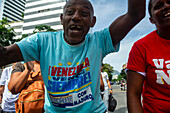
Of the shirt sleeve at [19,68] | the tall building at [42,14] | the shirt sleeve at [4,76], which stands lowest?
the shirt sleeve at [4,76]

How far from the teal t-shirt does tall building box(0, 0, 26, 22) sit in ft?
248

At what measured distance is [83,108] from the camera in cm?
126

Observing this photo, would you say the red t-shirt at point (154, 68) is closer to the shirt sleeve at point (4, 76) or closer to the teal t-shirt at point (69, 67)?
the teal t-shirt at point (69, 67)

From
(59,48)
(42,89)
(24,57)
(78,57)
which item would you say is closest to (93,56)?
(78,57)

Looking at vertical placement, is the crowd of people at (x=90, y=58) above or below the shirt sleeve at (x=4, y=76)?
above

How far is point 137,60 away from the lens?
144 cm

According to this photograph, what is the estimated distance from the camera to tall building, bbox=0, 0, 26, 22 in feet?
228

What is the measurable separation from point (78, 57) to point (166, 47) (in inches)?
34.1

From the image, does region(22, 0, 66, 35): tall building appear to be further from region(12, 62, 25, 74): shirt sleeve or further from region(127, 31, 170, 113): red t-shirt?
region(127, 31, 170, 113): red t-shirt

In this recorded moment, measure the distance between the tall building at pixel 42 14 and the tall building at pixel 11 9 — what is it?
61.5 feet

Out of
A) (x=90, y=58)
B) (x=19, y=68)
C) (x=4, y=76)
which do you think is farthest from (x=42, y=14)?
(x=90, y=58)

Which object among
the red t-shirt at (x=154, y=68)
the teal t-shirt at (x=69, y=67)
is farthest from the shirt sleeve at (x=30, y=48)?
the red t-shirt at (x=154, y=68)

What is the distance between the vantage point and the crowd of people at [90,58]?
1.26 meters

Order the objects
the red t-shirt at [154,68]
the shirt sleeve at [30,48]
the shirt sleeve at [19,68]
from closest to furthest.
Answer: the shirt sleeve at [30,48], the red t-shirt at [154,68], the shirt sleeve at [19,68]
